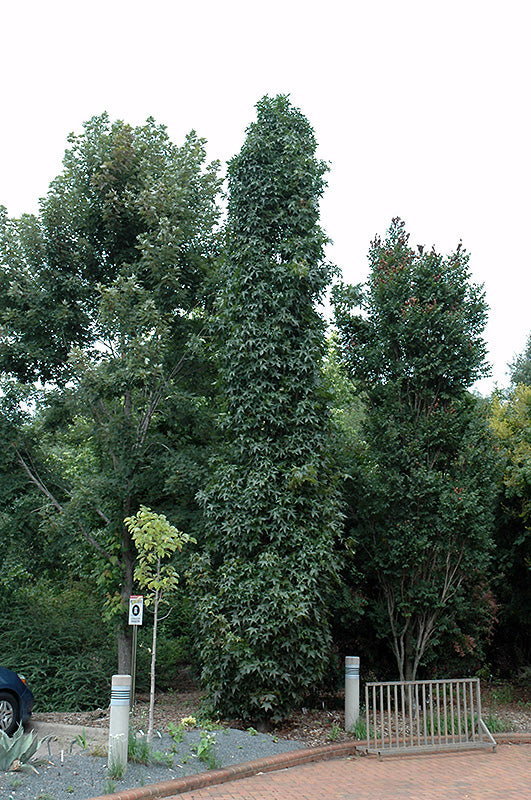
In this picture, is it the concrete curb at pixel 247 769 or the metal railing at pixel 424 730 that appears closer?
the concrete curb at pixel 247 769

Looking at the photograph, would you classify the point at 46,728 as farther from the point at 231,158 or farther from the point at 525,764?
the point at 231,158

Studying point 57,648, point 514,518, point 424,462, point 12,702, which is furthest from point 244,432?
point 514,518

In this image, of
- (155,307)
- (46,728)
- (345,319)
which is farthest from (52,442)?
(345,319)

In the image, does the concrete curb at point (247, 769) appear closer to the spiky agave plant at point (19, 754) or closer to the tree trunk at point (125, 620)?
the spiky agave plant at point (19, 754)

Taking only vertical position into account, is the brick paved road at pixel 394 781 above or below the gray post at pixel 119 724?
below

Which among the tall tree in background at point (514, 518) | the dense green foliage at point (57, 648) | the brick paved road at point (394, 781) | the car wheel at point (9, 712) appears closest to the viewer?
the brick paved road at point (394, 781)

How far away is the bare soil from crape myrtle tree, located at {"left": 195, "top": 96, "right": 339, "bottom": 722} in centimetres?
58

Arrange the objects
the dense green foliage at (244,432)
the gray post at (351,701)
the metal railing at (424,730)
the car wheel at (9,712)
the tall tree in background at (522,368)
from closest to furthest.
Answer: the metal railing at (424,730) → the car wheel at (9,712) → the gray post at (351,701) → the dense green foliage at (244,432) → the tall tree in background at (522,368)

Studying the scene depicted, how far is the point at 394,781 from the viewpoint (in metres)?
7.23

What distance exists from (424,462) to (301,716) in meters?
4.24

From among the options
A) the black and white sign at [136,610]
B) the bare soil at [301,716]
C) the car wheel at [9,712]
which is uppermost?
the black and white sign at [136,610]

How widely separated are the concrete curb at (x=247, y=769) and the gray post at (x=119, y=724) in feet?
1.50

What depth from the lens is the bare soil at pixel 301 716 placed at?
908 centimetres

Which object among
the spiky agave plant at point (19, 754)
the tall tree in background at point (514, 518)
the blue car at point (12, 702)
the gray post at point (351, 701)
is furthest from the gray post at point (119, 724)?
the tall tree in background at point (514, 518)
